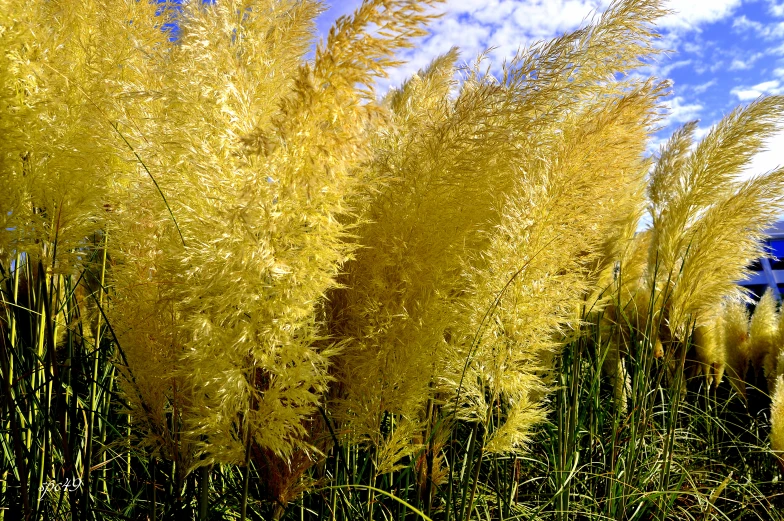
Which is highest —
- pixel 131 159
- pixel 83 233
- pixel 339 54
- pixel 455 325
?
pixel 339 54

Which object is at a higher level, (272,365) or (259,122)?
(259,122)

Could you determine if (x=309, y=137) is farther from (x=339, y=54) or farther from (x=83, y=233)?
(x=83, y=233)

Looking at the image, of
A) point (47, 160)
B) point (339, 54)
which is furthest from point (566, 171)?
point (47, 160)

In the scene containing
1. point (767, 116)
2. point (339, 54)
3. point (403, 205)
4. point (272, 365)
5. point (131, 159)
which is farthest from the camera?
point (767, 116)

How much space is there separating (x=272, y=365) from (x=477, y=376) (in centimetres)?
72

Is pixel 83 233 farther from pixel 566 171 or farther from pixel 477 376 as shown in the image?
pixel 566 171

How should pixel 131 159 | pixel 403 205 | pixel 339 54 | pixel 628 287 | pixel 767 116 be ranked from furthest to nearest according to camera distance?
pixel 628 287 < pixel 767 116 < pixel 403 205 < pixel 131 159 < pixel 339 54

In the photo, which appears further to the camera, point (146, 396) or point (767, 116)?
point (767, 116)

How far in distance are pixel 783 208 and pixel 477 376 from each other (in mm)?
1582

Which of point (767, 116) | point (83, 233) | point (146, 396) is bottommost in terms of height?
point (146, 396)

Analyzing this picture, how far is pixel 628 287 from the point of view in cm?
367

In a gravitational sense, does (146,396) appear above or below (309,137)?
below

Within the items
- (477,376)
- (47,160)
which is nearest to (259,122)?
(47,160)

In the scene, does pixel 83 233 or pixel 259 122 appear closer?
pixel 259 122
